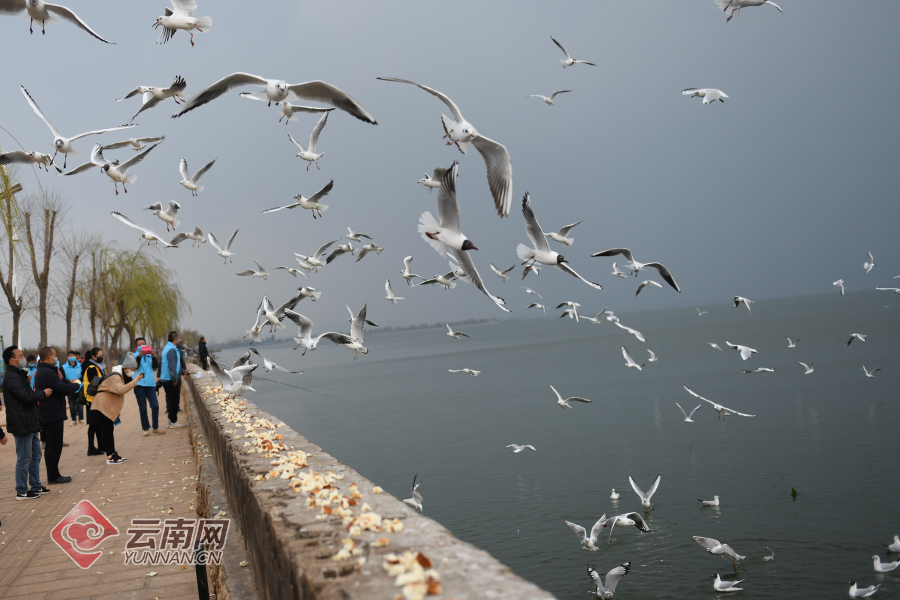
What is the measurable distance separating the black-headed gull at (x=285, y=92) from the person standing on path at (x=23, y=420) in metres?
4.01

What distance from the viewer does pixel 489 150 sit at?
635cm

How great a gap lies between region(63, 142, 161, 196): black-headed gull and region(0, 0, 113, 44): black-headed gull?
2049 mm

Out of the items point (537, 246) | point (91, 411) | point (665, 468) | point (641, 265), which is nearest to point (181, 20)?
point (537, 246)

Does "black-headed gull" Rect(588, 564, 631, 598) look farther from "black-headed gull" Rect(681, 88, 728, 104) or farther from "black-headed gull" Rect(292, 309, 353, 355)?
"black-headed gull" Rect(681, 88, 728, 104)

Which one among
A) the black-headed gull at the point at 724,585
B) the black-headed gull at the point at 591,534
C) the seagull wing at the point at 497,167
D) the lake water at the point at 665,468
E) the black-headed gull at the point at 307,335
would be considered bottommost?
the lake water at the point at 665,468

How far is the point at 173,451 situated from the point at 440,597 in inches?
393

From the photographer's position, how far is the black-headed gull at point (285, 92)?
615 centimetres

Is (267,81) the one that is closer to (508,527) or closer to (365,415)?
(508,527)

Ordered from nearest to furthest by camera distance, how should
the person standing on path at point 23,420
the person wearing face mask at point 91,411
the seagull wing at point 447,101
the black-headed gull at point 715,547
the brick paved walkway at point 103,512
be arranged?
the brick paved walkway at point 103,512 → the seagull wing at point 447,101 → the person standing on path at point 23,420 → the black-headed gull at point 715,547 → the person wearing face mask at point 91,411

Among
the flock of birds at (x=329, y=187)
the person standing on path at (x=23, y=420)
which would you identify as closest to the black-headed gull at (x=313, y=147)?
the flock of birds at (x=329, y=187)

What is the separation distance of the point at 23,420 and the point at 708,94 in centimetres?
1133

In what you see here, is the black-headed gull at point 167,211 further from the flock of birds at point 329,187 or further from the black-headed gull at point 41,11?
the black-headed gull at point 41,11

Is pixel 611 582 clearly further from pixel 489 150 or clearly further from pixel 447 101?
pixel 447 101

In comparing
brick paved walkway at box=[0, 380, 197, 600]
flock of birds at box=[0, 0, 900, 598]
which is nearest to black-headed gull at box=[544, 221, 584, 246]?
flock of birds at box=[0, 0, 900, 598]
